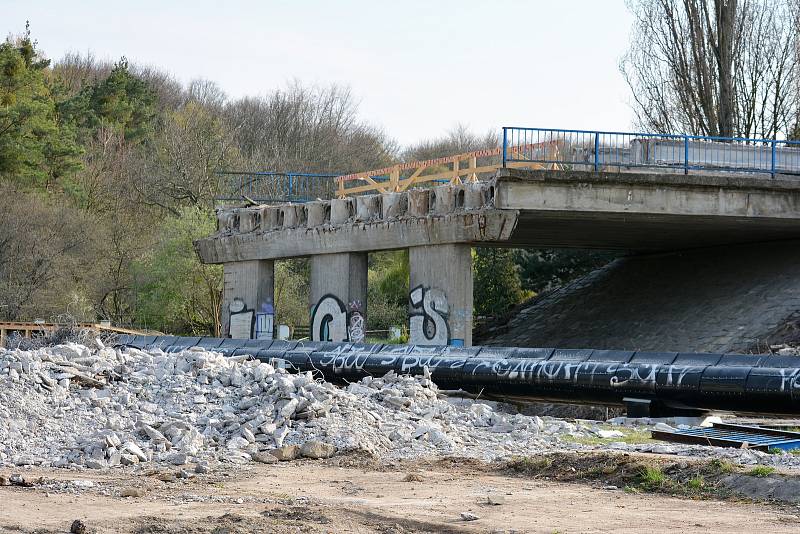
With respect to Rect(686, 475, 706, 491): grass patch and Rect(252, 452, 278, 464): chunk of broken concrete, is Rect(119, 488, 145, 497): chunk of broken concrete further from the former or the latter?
Rect(686, 475, 706, 491): grass patch

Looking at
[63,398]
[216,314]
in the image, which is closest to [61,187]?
[216,314]

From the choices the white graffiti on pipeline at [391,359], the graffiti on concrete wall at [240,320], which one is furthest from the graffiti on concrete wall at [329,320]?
the white graffiti on pipeline at [391,359]

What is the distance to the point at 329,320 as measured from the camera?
1170 inches

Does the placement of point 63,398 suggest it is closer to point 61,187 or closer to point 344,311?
point 344,311

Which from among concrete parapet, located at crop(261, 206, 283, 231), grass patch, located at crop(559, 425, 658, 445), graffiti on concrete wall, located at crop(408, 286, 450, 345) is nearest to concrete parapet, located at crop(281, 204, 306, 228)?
concrete parapet, located at crop(261, 206, 283, 231)

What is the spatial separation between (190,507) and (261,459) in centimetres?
310

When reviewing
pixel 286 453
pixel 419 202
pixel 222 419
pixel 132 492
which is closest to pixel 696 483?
pixel 286 453

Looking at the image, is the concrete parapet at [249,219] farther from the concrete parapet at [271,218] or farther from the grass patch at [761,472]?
the grass patch at [761,472]

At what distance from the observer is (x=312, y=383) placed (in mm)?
14164

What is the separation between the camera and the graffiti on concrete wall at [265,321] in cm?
3216

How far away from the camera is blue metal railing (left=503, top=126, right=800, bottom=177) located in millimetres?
24547

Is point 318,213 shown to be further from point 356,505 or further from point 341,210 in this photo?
point 356,505

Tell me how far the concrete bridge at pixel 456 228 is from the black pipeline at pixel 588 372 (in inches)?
236

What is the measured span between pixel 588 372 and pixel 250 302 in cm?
1738
